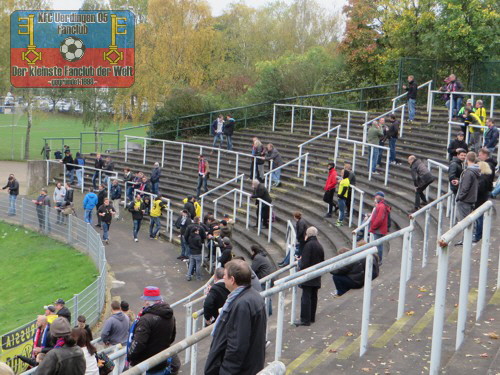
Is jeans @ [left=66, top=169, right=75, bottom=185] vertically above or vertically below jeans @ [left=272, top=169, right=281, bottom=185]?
below

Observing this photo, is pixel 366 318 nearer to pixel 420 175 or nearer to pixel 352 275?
pixel 352 275

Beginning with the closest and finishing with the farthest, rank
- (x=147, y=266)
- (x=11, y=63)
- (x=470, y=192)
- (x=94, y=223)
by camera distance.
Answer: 1. (x=470, y=192)
2. (x=147, y=266)
3. (x=94, y=223)
4. (x=11, y=63)

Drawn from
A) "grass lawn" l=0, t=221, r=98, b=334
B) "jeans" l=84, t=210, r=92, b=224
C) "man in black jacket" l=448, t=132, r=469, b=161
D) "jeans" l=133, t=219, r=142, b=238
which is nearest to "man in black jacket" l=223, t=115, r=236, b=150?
"jeans" l=84, t=210, r=92, b=224

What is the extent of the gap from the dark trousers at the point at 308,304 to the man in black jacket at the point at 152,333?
293 centimetres

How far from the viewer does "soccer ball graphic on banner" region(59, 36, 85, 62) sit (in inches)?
1839

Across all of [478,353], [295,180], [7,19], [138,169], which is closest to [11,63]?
[7,19]

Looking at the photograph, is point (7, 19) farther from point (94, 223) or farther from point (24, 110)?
point (94, 223)

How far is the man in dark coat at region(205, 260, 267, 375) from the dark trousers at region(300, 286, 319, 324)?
14.4 ft

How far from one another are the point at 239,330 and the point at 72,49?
143 ft

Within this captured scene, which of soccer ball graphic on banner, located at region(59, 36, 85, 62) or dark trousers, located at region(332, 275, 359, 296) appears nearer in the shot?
dark trousers, located at region(332, 275, 359, 296)

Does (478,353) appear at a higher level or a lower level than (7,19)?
lower

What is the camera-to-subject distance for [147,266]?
20828mm

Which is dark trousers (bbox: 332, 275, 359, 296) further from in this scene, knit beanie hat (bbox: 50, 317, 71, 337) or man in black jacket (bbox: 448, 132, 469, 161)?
man in black jacket (bbox: 448, 132, 469, 161)

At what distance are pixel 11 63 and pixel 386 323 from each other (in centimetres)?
4036
